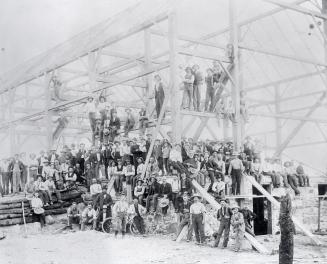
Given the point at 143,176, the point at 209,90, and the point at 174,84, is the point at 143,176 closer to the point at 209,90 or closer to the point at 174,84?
the point at 174,84

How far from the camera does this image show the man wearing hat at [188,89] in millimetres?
15469

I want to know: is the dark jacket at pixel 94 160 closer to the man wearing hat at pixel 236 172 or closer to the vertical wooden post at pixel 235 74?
the man wearing hat at pixel 236 172

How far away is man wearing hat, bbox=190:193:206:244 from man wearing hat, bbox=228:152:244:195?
2210 mm

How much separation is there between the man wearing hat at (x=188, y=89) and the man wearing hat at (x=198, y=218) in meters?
3.32

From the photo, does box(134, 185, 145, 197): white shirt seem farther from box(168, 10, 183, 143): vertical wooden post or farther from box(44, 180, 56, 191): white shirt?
box(44, 180, 56, 191): white shirt

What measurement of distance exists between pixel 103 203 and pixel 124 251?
368 centimetres

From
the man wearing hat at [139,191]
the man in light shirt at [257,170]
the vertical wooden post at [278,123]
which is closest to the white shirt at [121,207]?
the man wearing hat at [139,191]

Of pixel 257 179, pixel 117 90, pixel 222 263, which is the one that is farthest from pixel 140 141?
pixel 117 90

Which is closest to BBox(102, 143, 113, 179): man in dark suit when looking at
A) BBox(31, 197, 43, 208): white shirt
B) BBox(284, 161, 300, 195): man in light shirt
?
BBox(31, 197, 43, 208): white shirt

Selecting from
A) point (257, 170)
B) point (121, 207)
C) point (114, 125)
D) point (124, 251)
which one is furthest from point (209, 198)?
point (114, 125)

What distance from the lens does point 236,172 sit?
50.3 feet

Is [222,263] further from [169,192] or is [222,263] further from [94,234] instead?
[94,234]

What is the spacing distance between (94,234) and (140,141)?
3.51m

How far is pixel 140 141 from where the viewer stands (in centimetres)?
1667
